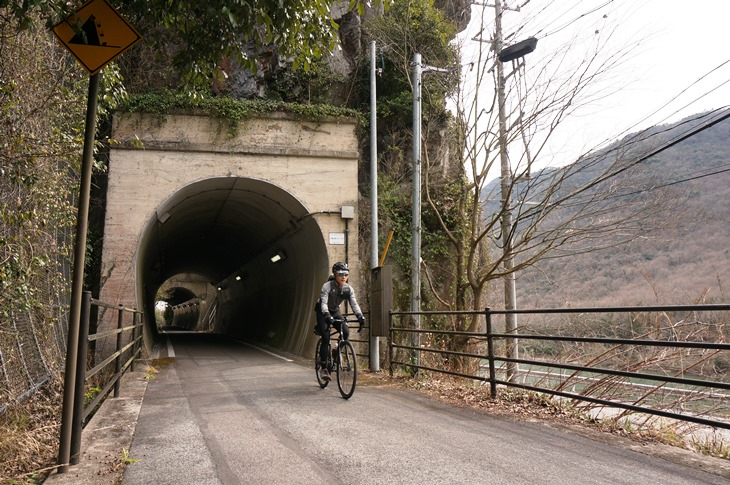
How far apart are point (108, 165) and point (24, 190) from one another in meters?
6.41

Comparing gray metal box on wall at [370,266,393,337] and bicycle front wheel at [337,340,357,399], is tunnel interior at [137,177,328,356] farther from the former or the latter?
bicycle front wheel at [337,340,357,399]

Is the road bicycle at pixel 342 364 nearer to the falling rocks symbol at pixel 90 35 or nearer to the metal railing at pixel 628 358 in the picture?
the metal railing at pixel 628 358

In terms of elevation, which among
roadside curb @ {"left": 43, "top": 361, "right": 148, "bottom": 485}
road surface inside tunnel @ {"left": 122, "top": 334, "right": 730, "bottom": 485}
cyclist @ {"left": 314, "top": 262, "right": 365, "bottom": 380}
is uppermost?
cyclist @ {"left": 314, "top": 262, "right": 365, "bottom": 380}

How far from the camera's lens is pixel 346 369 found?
Answer: 6934 mm

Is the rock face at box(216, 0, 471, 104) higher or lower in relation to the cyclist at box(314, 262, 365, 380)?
higher

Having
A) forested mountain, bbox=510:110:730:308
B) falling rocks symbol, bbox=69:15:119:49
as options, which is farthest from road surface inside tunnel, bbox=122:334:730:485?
forested mountain, bbox=510:110:730:308

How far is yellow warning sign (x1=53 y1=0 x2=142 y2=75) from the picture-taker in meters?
3.79

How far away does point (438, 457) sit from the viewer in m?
4.05

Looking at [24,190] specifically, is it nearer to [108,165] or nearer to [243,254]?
[108,165]

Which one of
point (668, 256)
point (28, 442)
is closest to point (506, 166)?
point (28, 442)

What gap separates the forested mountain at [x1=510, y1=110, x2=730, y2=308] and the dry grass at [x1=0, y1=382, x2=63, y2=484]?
7.44 m

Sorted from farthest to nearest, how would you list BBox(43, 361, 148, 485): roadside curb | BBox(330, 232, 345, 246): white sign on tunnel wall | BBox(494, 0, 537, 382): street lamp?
BBox(330, 232, 345, 246): white sign on tunnel wall, BBox(494, 0, 537, 382): street lamp, BBox(43, 361, 148, 485): roadside curb

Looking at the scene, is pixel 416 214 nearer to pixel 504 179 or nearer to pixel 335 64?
pixel 504 179

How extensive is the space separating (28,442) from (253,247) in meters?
16.5
